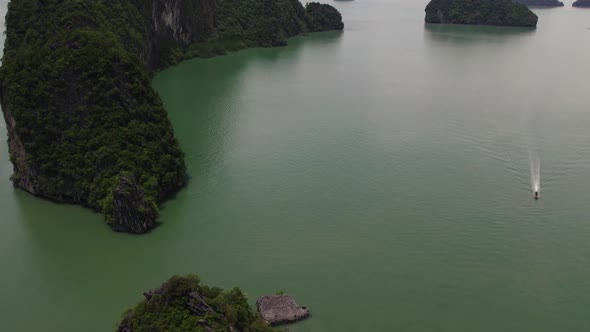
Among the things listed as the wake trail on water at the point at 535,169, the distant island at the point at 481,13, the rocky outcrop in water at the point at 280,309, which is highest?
the distant island at the point at 481,13

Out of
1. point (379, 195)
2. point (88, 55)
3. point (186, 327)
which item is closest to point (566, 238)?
point (379, 195)

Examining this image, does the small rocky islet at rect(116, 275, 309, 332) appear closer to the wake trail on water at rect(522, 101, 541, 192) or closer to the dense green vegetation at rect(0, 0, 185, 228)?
the dense green vegetation at rect(0, 0, 185, 228)

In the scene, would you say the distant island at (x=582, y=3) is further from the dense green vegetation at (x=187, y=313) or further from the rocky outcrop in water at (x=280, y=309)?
the dense green vegetation at (x=187, y=313)

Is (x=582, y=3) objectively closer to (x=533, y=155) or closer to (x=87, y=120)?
(x=533, y=155)

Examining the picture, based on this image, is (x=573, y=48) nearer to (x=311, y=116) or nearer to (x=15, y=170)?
(x=311, y=116)

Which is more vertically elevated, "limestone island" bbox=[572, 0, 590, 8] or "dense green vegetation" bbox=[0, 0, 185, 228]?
"dense green vegetation" bbox=[0, 0, 185, 228]

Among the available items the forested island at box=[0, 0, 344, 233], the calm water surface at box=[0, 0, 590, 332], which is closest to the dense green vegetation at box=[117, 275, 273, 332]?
the calm water surface at box=[0, 0, 590, 332]

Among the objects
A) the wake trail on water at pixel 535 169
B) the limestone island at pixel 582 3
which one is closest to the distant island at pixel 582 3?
the limestone island at pixel 582 3
